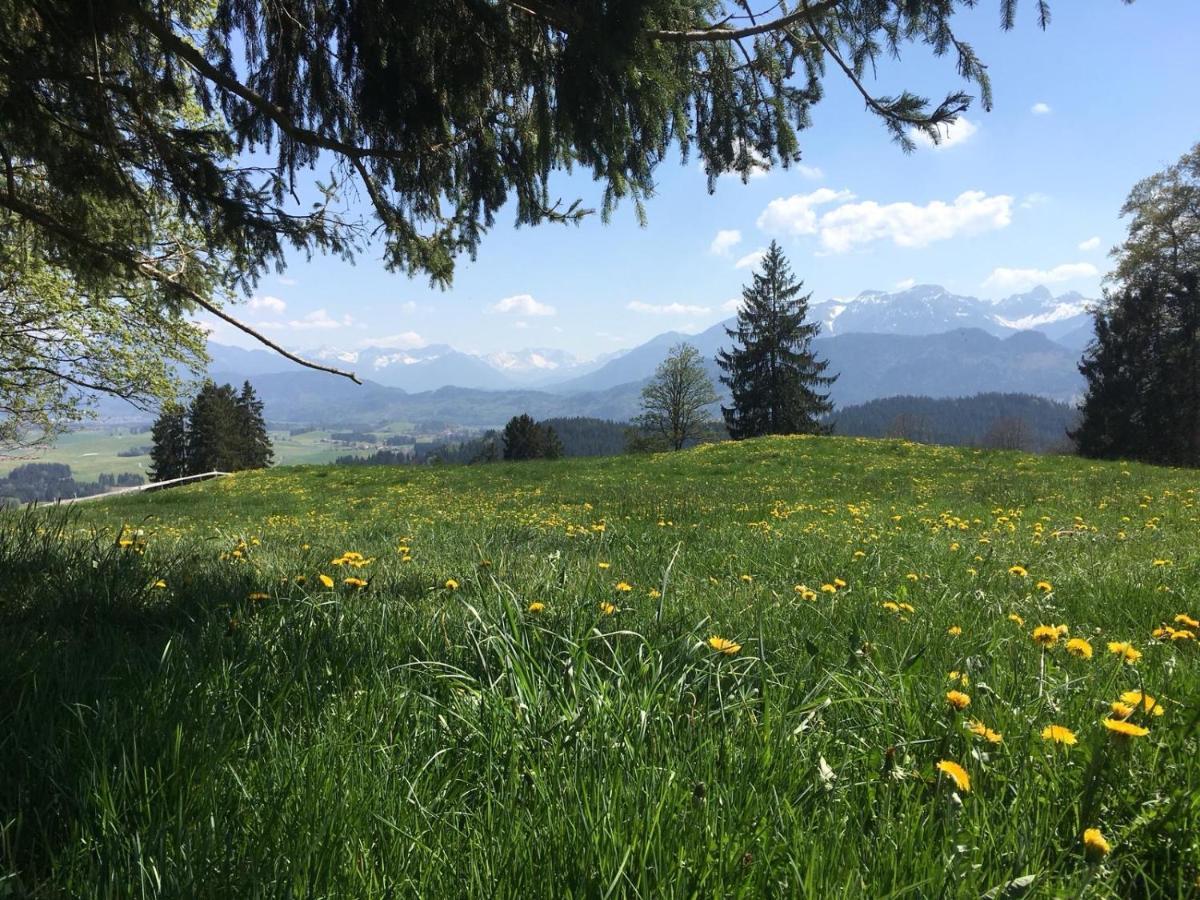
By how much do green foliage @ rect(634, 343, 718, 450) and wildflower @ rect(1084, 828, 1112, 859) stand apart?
55.7m

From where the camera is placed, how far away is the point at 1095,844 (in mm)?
1040

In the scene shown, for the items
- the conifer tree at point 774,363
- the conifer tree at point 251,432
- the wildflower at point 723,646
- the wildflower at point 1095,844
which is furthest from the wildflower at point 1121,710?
the conifer tree at point 251,432

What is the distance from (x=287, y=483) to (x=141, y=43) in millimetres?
21295

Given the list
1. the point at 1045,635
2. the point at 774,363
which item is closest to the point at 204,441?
the point at 774,363

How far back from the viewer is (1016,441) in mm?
82312

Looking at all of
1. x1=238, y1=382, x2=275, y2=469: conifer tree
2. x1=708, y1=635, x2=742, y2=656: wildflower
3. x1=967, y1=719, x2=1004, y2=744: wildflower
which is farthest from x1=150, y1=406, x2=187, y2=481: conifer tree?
x1=967, y1=719, x2=1004, y2=744: wildflower

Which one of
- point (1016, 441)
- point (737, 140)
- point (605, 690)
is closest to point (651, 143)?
point (737, 140)

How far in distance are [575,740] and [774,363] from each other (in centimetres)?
4839

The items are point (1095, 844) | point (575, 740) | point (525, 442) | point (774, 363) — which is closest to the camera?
point (1095, 844)

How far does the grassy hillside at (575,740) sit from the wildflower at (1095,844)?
0.05m

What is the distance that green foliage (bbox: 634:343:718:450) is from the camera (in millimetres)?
57000

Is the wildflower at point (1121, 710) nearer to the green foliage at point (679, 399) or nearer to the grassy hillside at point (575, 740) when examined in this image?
the grassy hillside at point (575, 740)

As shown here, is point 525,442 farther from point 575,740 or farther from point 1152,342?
point 575,740

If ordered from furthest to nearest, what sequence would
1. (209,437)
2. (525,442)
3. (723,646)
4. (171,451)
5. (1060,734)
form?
(525,442) → (209,437) → (171,451) → (723,646) → (1060,734)
